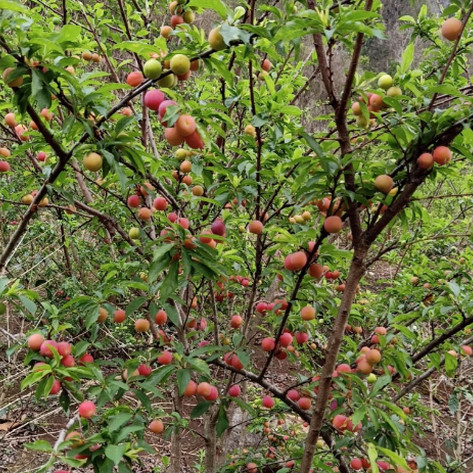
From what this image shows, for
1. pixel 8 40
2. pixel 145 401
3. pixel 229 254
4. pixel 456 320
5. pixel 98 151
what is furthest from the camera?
pixel 456 320

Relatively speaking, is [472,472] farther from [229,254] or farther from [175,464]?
[229,254]

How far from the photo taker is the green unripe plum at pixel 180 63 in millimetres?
1231

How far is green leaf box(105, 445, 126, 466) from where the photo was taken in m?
1.22

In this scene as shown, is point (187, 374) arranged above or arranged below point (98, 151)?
below

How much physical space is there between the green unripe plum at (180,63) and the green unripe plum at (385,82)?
2.04ft

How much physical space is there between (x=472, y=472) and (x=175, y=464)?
2578 millimetres

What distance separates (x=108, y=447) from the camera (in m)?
1.28

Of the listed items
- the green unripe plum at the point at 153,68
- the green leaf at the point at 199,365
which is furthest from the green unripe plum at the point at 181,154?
the green leaf at the point at 199,365

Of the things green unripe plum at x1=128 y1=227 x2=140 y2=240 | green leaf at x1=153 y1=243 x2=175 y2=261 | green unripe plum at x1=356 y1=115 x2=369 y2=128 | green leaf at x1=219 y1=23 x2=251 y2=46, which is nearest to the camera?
green leaf at x1=219 y1=23 x2=251 y2=46

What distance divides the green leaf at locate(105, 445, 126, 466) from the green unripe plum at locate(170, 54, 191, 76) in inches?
42.9

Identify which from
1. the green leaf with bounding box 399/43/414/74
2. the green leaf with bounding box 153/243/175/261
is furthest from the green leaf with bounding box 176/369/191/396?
the green leaf with bounding box 399/43/414/74

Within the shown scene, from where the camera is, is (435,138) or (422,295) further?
(422,295)

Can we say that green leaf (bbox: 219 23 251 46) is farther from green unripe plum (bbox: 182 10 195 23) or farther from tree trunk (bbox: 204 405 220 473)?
tree trunk (bbox: 204 405 220 473)

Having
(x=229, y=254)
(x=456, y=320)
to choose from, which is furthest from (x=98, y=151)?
(x=456, y=320)
